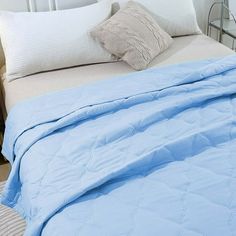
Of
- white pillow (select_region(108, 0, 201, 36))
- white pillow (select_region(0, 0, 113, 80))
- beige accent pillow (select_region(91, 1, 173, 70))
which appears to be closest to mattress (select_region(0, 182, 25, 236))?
white pillow (select_region(0, 0, 113, 80))

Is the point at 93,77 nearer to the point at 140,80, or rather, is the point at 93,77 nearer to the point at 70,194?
the point at 140,80

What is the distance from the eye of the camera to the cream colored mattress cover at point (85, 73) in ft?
6.44

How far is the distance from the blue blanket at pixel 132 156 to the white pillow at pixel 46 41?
1.02 ft

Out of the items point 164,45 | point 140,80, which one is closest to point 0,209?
point 140,80

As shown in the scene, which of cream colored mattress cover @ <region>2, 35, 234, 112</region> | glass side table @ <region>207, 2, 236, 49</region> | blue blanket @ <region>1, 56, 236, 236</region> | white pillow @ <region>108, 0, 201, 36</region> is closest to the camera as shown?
blue blanket @ <region>1, 56, 236, 236</region>

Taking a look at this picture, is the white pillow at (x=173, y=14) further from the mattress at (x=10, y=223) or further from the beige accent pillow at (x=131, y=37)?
the mattress at (x=10, y=223)

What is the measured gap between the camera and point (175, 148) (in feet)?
4.64

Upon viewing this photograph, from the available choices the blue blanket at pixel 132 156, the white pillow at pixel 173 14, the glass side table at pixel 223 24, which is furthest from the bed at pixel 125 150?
the glass side table at pixel 223 24

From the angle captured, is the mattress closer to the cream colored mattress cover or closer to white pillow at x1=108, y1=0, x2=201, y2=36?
the cream colored mattress cover

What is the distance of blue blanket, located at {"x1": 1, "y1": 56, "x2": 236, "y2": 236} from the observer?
1.18m

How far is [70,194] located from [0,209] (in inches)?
33.2

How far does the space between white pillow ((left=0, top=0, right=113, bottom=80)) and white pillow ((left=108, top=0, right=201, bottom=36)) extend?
1.08 feet

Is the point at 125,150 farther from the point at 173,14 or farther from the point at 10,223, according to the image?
the point at 173,14

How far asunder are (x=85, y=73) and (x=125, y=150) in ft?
2.52
